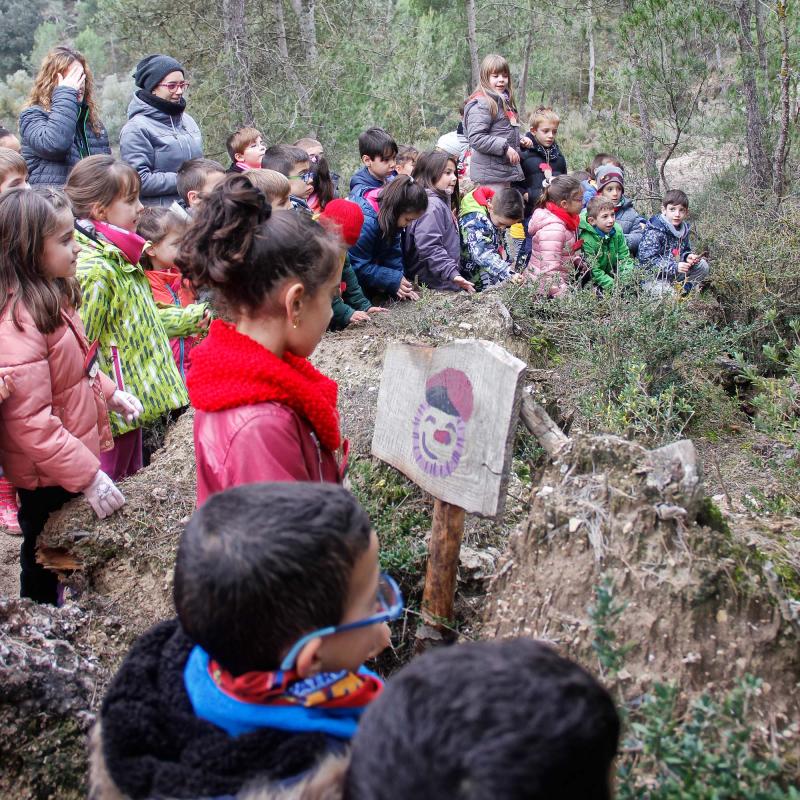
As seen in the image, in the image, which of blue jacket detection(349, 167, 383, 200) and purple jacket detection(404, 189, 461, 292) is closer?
purple jacket detection(404, 189, 461, 292)

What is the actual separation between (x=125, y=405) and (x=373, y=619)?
8.36ft

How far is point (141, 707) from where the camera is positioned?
1.28 metres

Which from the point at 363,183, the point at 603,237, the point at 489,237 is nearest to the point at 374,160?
the point at 363,183

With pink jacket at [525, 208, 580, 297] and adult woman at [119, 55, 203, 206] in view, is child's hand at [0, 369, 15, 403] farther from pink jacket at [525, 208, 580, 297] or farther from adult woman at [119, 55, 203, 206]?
pink jacket at [525, 208, 580, 297]

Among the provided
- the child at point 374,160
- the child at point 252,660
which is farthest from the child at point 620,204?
the child at point 252,660

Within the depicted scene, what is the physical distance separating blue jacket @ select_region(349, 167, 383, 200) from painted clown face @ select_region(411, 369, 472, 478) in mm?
4137

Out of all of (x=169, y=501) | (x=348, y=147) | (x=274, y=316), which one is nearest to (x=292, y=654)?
(x=274, y=316)

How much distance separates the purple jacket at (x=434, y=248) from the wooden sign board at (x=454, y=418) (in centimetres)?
372

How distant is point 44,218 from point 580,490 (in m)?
2.22

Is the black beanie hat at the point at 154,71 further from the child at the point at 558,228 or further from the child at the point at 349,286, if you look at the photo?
the child at the point at 558,228

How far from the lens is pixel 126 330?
382 centimetres

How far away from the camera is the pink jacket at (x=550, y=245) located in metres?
6.36

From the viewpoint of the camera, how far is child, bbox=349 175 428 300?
5762mm

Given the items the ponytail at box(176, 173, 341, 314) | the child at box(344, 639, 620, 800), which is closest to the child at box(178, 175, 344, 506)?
the ponytail at box(176, 173, 341, 314)
